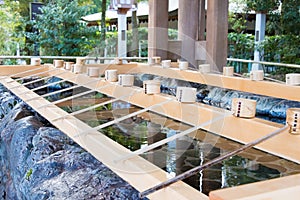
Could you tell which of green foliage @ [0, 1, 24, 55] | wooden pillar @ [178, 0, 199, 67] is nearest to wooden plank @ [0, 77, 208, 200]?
wooden pillar @ [178, 0, 199, 67]

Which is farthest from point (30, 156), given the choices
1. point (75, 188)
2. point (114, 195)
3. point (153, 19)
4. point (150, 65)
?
point (153, 19)

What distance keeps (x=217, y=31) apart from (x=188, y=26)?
39.9 inches

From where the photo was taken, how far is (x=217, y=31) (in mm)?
5055

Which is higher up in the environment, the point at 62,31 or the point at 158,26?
the point at 62,31

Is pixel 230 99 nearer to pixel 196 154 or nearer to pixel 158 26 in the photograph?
pixel 196 154

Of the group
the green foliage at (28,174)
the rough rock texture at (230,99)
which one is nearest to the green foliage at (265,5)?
the rough rock texture at (230,99)

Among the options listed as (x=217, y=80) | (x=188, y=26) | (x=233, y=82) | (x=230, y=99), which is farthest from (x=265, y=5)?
(x=233, y=82)

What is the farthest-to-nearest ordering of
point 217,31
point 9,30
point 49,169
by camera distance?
point 9,30
point 217,31
point 49,169

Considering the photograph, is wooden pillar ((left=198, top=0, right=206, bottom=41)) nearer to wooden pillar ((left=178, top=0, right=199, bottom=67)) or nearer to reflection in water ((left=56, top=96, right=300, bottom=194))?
wooden pillar ((left=178, top=0, right=199, bottom=67))

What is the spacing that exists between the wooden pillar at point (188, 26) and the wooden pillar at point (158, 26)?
276 mm

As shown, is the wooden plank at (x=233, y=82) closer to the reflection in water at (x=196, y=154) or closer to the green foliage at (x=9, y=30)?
the reflection in water at (x=196, y=154)

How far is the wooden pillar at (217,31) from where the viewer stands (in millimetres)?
5016

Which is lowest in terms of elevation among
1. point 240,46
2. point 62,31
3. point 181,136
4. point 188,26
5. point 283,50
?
point 181,136

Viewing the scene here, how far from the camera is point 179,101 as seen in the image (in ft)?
7.95
